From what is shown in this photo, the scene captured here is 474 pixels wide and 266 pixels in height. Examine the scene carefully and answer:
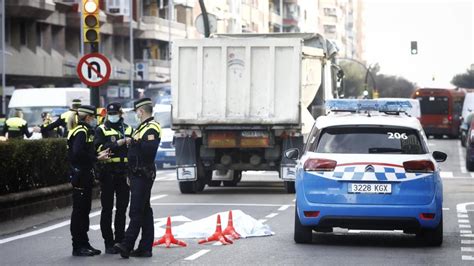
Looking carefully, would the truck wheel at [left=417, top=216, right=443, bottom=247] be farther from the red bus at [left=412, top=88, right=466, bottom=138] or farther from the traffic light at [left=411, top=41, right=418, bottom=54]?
the traffic light at [left=411, top=41, right=418, bottom=54]

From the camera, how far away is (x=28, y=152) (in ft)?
70.0

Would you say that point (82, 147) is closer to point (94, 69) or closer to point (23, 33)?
point (94, 69)

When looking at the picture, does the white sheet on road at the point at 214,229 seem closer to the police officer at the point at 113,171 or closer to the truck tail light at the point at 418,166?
the police officer at the point at 113,171

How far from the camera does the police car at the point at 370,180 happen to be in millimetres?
16203

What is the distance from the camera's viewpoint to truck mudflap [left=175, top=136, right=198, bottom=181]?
2838 centimetres

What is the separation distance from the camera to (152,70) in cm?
Result: 9206

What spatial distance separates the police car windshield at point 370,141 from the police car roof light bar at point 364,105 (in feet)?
5.50

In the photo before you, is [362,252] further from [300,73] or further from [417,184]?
[300,73]

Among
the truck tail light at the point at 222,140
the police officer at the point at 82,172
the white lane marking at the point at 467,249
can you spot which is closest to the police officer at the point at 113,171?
the police officer at the point at 82,172

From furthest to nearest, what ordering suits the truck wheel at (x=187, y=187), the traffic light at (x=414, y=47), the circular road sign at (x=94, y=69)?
the traffic light at (x=414, y=47), the truck wheel at (x=187, y=187), the circular road sign at (x=94, y=69)

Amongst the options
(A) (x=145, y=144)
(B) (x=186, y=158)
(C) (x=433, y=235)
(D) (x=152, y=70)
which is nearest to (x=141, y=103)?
(A) (x=145, y=144)

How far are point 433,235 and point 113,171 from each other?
4.02 meters

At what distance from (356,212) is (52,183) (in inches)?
319

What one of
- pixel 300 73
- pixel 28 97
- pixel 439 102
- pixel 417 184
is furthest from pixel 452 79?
pixel 417 184
